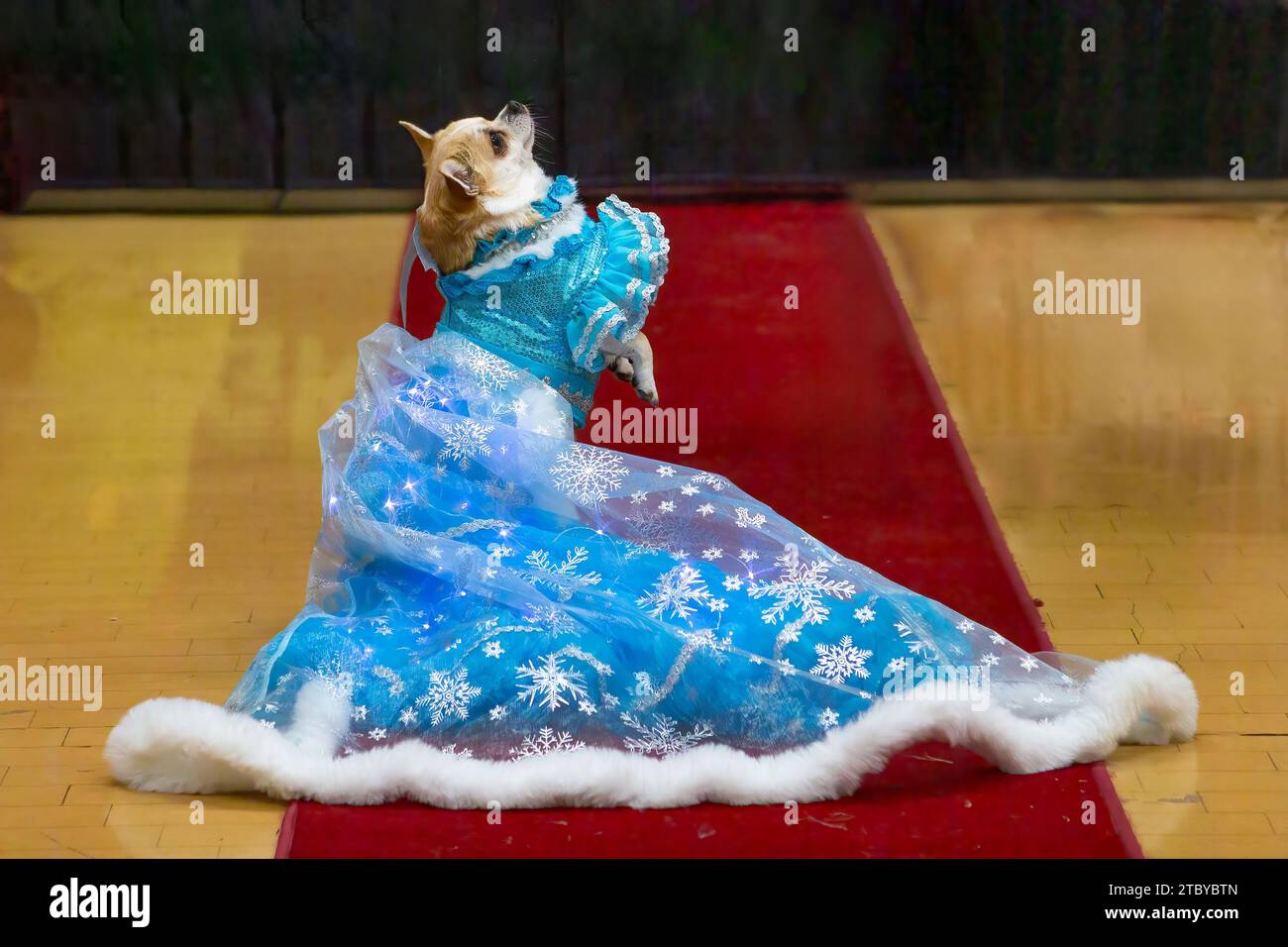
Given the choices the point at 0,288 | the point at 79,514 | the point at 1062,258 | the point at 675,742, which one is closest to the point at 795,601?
the point at 675,742

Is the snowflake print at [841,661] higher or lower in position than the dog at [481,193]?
lower

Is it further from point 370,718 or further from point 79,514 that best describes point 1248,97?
point 370,718

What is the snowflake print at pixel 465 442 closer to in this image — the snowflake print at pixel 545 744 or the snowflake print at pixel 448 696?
the snowflake print at pixel 448 696

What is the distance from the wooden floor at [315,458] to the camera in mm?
3242

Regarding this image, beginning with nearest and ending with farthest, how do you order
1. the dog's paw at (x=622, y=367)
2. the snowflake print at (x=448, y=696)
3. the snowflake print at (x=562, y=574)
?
the snowflake print at (x=448, y=696) < the snowflake print at (x=562, y=574) < the dog's paw at (x=622, y=367)

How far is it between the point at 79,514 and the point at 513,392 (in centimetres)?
172

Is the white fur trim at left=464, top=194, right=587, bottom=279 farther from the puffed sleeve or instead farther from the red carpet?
the red carpet

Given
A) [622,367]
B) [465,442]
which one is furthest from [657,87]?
[465,442]

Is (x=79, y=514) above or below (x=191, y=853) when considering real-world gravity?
above

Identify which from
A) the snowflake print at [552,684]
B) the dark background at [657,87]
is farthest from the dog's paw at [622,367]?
the dark background at [657,87]

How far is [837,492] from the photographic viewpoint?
15.1 feet

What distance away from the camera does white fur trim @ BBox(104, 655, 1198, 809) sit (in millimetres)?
2973

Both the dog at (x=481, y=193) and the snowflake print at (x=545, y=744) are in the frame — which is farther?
the dog at (x=481, y=193)

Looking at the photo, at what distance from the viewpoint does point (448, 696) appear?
3.09m
